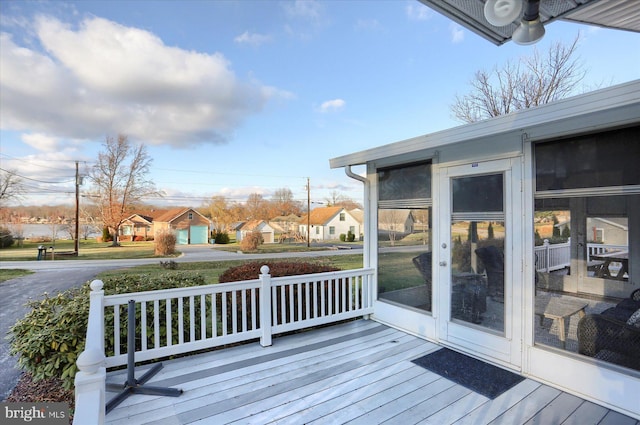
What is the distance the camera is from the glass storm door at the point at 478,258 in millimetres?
2818

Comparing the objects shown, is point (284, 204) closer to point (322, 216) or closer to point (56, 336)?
point (322, 216)

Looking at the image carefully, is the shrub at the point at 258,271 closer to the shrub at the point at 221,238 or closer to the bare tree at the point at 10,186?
the bare tree at the point at 10,186

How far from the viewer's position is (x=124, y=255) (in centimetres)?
1886

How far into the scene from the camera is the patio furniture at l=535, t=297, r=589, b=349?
2441 mm

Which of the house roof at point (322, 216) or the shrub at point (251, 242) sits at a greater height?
the house roof at point (322, 216)

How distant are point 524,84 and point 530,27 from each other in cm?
1099

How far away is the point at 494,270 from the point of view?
2936 mm

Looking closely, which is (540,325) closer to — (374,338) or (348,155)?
(374,338)

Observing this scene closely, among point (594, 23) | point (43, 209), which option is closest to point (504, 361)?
point (594, 23)

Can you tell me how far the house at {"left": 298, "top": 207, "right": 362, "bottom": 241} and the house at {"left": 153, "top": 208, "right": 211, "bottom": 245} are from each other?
11.0 metres

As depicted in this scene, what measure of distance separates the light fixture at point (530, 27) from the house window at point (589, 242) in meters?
0.90

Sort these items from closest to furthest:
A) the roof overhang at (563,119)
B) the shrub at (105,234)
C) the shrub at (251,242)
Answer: the roof overhang at (563,119) < the shrub at (251,242) < the shrub at (105,234)

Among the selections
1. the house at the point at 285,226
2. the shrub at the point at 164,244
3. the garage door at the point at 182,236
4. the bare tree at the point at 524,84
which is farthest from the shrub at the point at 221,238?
the bare tree at the point at 524,84

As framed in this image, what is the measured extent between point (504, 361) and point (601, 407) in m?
0.71
